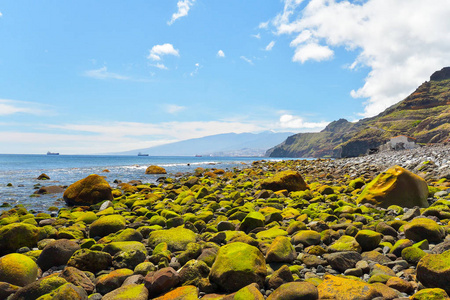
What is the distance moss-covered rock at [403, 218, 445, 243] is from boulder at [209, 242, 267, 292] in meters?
3.58

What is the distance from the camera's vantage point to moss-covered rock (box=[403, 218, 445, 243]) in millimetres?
5457

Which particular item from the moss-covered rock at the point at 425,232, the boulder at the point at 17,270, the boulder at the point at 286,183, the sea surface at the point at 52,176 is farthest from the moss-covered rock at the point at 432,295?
the sea surface at the point at 52,176

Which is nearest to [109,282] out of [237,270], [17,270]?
[17,270]

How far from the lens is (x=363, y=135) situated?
14800 cm

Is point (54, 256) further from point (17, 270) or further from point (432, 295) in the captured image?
point (432, 295)

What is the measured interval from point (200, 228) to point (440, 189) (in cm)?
1029

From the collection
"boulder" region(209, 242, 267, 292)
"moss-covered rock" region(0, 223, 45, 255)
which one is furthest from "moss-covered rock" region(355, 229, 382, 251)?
"moss-covered rock" region(0, 223, 45, 255)

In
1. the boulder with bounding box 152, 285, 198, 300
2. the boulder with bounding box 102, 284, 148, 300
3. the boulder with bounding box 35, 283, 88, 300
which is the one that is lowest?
the boulder with bounding box 152, 285, 198, 300

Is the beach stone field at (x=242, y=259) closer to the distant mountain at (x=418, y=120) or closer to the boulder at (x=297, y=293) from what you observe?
the boulder at (x=297, y=293)

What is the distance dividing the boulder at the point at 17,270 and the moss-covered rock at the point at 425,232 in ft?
25.0

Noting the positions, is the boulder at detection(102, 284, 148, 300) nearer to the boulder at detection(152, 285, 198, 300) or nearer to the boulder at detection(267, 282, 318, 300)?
the boulder at detection(152, 285, 198, 300)

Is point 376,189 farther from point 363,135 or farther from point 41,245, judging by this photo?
point 363,135

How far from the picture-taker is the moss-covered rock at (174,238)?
6.06m

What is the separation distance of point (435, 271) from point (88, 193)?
14.5 meters
